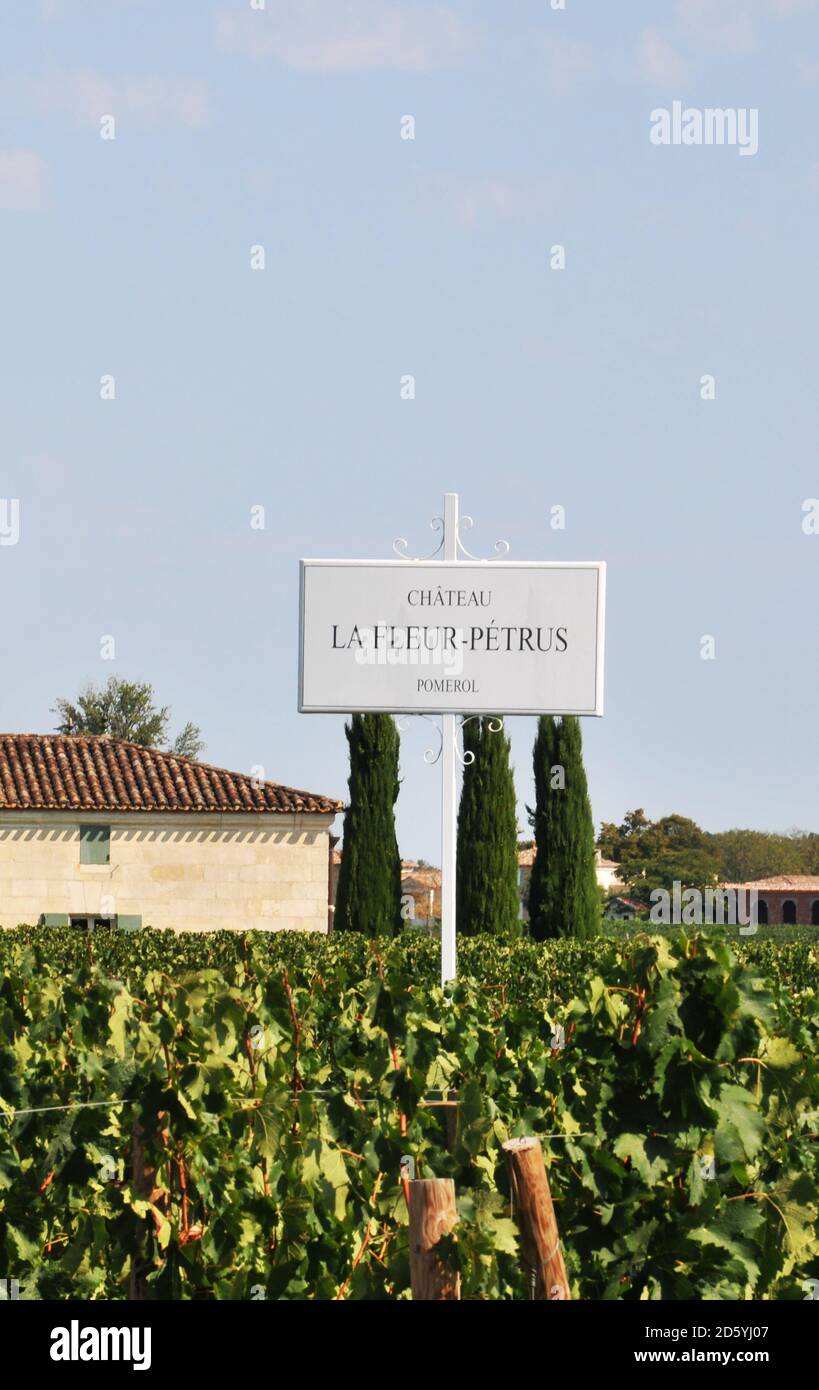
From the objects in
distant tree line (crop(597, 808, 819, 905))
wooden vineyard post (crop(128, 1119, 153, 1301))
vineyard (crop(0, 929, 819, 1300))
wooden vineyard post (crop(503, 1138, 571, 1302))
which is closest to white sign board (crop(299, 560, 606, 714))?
vineyard (crop(0, 929, 819, 1300))

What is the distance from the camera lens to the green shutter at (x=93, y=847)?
126 feet

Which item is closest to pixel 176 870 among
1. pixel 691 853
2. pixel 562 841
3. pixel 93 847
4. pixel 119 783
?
pixel 93 847

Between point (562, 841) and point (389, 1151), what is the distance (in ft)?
88.5

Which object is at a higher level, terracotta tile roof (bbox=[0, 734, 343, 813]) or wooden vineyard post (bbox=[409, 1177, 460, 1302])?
terracotta tile roof (bbox=[0, 734, 343, 813])

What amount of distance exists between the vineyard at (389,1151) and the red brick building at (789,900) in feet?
328

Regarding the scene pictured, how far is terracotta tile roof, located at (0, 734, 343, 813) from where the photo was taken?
126ft

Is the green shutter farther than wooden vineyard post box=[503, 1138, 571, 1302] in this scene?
Yes

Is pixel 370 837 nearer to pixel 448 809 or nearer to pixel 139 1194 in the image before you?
pixel 448 809

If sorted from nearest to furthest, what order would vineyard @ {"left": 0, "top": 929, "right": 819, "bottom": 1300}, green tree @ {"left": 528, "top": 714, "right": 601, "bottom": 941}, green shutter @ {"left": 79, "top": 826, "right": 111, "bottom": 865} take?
vineyard @ {"left": 0, "top": 929, "right": 819, "bottom": 1300} → green tree @ {"left": 528, "top": 714, "right": 601, "bottom": 941} → green shutter @ {"left": 79, "top": 826, "right": 111, "bottom": 865}

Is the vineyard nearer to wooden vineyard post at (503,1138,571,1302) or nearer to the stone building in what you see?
wooden vineyard post at (503,1138,571,1302)

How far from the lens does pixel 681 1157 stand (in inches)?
201

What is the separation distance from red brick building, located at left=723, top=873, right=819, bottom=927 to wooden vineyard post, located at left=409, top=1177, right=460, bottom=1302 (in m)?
102

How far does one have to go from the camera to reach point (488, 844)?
98.5 ft

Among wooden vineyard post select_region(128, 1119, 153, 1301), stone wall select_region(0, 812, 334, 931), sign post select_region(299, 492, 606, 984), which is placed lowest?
wooden vineyard post select_region(128, 1119, 153, 1301)
